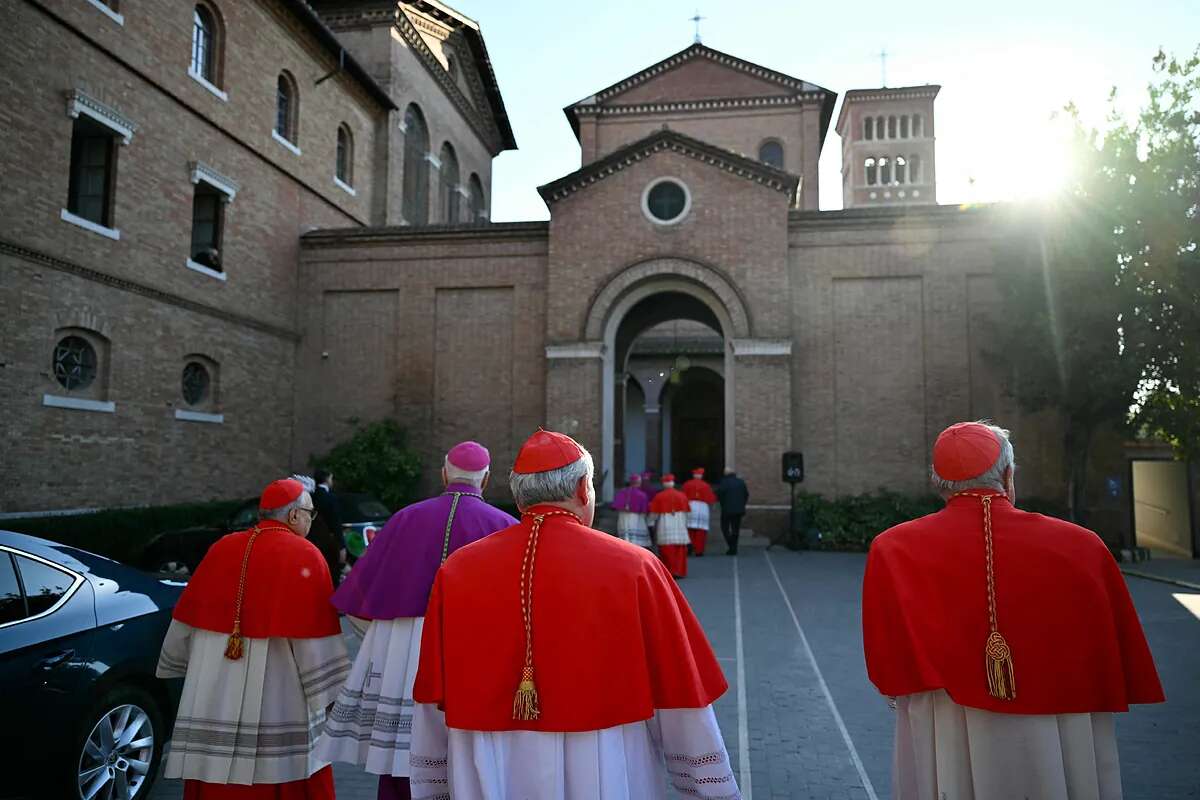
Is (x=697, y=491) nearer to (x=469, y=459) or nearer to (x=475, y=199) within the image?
(x=469, y=459)

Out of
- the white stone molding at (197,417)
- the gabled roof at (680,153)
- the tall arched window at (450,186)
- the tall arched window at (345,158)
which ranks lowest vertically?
the white stone molding at (197,417)

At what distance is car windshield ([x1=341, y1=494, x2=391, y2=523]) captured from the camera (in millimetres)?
11516

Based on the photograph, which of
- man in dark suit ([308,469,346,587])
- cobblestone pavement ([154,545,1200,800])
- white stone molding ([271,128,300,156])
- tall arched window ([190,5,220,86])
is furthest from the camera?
white stone molding ([271,128,300,156])

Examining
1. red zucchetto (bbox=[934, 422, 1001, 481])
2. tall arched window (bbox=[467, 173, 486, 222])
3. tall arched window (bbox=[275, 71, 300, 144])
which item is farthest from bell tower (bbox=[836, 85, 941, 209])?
red zucchetto (bbox=[934, 422, 1001, 481])

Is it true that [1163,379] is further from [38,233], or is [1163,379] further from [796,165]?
[38,233]

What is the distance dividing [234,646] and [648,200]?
639 inches

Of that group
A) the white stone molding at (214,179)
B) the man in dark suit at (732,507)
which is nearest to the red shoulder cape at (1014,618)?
the man in dark suit at (732,507)

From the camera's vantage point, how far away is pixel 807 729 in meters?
5.74

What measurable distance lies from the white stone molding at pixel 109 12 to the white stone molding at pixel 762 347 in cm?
1344

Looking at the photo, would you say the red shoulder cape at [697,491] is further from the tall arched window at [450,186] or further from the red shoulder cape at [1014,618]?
the tall arched window at [450,186]

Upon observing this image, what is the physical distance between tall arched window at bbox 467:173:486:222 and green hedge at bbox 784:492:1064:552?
19.7 m

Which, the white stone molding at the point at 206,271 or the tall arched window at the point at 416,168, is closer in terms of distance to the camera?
the white stone molding at the point at 206,271

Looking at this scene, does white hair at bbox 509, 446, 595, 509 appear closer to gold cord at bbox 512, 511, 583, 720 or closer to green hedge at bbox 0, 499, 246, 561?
gold cord at bbox 512, 511, 583, 720

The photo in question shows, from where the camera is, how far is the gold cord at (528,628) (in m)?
2.39
